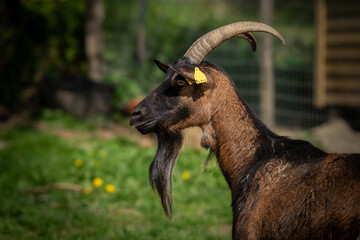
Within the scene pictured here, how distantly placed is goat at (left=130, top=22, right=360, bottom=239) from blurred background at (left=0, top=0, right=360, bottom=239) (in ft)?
1.36

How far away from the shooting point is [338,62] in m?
8.67

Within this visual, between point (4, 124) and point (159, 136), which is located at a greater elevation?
point (159, 136)

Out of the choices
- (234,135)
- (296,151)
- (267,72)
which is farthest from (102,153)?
(296,151)

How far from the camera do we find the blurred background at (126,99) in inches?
209

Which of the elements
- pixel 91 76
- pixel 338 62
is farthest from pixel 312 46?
pixel 91 76

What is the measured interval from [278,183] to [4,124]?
300 inches

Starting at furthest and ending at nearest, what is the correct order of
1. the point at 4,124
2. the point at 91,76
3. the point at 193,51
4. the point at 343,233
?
the point at 91,76
the point at 4,124
the point at 193,51
the point at 343,233

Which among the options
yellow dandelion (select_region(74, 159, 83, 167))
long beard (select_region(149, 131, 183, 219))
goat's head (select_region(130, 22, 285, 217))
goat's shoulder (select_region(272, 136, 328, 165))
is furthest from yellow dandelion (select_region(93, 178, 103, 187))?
goat's shoulder (select_region(272, 136, 328, 165))

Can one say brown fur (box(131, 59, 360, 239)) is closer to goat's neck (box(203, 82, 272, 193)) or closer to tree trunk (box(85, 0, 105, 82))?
goat's neck (box(203, 82, 272, 193))

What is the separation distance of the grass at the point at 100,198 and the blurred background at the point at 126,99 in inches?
0.7

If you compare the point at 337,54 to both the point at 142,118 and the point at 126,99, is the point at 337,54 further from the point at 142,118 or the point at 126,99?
the point at 142,118

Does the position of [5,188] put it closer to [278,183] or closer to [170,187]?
[170,187]

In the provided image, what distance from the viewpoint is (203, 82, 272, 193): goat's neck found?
319cm

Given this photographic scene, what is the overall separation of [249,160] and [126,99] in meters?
7.54
